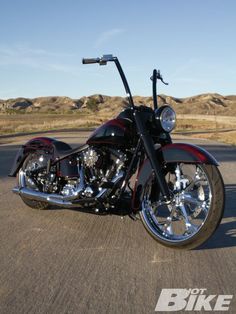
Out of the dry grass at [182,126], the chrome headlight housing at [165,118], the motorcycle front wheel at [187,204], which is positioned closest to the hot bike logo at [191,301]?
the motorcycle front wheel at [187,204]

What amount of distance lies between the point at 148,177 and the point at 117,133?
0.59 metres

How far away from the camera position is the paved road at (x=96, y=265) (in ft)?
11.8

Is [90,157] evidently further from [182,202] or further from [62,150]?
[182,202]

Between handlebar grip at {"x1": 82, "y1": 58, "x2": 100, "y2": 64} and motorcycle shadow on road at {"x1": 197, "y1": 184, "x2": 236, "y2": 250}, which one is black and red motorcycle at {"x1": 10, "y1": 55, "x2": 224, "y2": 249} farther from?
motorcycle shadow on road at {"x1": 197, "y1": 184, "x2": 236, "y2": 250}

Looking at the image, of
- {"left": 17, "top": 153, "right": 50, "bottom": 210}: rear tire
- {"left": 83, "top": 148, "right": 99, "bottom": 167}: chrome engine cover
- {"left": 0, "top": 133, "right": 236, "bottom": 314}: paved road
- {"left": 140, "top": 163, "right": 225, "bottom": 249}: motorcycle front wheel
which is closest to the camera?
{"left": 0, "top": 133, "right": 236, "bottom": 314}: paved road

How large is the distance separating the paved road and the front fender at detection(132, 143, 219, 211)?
1.68 feet

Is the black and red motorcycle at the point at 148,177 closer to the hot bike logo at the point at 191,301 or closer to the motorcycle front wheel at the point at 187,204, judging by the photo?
the motorcycle front wheel at the point at 187,204

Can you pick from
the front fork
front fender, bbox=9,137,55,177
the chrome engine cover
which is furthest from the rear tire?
the front fork

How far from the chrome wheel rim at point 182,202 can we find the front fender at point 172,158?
0.07 meters

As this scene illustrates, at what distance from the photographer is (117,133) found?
5.25 m

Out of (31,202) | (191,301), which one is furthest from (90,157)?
(191,301)

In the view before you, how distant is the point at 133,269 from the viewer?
4254mm

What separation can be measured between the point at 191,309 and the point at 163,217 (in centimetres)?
222

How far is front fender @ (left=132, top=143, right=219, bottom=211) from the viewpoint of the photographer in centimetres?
470
